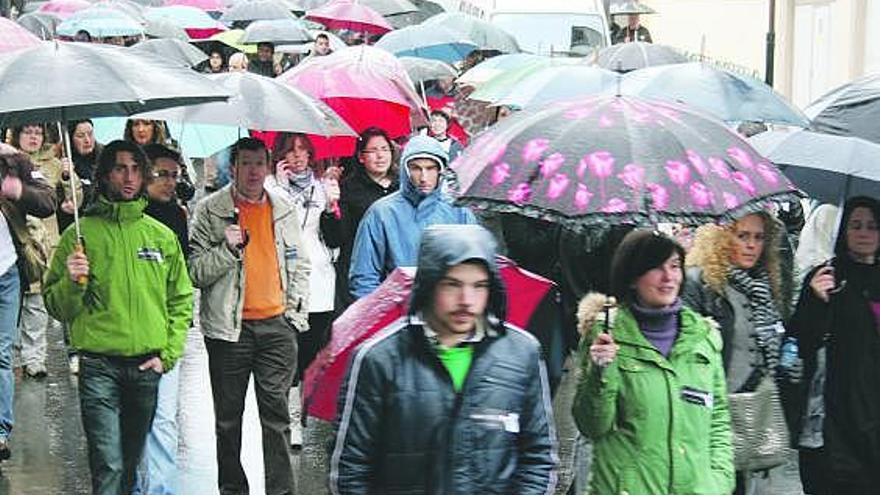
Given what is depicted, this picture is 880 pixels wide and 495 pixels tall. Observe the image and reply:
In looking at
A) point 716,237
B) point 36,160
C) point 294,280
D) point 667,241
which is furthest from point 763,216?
point 36,160

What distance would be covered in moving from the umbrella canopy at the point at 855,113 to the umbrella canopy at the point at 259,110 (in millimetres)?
2502

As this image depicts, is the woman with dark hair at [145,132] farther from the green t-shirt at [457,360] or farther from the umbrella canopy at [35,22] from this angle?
the umbrella canopy at [35,22]

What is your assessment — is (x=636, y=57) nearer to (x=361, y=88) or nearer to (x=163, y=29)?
(x=361, y=88)

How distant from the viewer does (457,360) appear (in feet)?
19.1

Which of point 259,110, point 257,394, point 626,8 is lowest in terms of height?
point 626,8

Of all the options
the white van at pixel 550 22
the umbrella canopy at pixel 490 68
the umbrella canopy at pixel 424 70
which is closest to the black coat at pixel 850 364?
the umbrella canopy at pixel 490 68

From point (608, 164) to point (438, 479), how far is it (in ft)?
4.82

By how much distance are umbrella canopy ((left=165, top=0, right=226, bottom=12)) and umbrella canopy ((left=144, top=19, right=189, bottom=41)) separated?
2.64 meters

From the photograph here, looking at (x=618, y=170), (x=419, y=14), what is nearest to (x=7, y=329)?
(x=618, y=170)

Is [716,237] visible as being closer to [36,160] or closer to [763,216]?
[763,216]

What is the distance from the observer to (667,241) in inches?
273

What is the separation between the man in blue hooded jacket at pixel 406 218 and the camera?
31.6 ft

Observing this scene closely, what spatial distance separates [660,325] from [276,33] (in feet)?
49.8

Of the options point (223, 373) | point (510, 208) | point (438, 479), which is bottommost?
point (223, 373)
